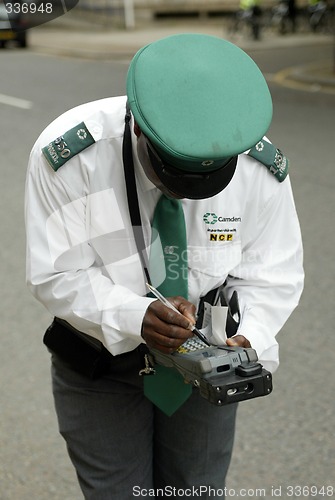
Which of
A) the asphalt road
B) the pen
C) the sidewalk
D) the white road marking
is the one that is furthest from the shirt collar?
the sidewalk

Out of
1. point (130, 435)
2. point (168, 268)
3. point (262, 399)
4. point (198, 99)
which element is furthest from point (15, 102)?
point (198, 99)

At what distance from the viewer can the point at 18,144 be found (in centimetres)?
870

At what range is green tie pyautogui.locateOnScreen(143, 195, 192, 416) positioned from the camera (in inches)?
79.0

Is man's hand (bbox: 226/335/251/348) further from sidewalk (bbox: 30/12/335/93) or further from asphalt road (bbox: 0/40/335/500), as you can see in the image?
sidewalk (bbox: 30/12/335/93)

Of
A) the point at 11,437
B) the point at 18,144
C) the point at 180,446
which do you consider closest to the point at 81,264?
the point at 180,446

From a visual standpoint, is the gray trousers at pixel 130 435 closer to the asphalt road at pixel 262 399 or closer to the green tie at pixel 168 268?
the green tie at pixel 168 268

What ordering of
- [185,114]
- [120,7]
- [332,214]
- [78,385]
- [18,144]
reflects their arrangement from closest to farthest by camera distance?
[185,114], [78,385], [332,214], [18,144], [120,7]

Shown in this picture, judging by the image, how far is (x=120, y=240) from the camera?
6.61 ft

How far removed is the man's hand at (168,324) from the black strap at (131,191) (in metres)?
0.15

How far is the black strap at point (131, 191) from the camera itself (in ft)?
6.44

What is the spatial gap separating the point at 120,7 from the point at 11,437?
73.5 feet

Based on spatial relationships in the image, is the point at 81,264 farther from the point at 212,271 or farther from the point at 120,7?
the point at 120,7

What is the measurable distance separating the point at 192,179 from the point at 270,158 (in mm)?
282

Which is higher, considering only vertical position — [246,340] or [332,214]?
[246,340]
